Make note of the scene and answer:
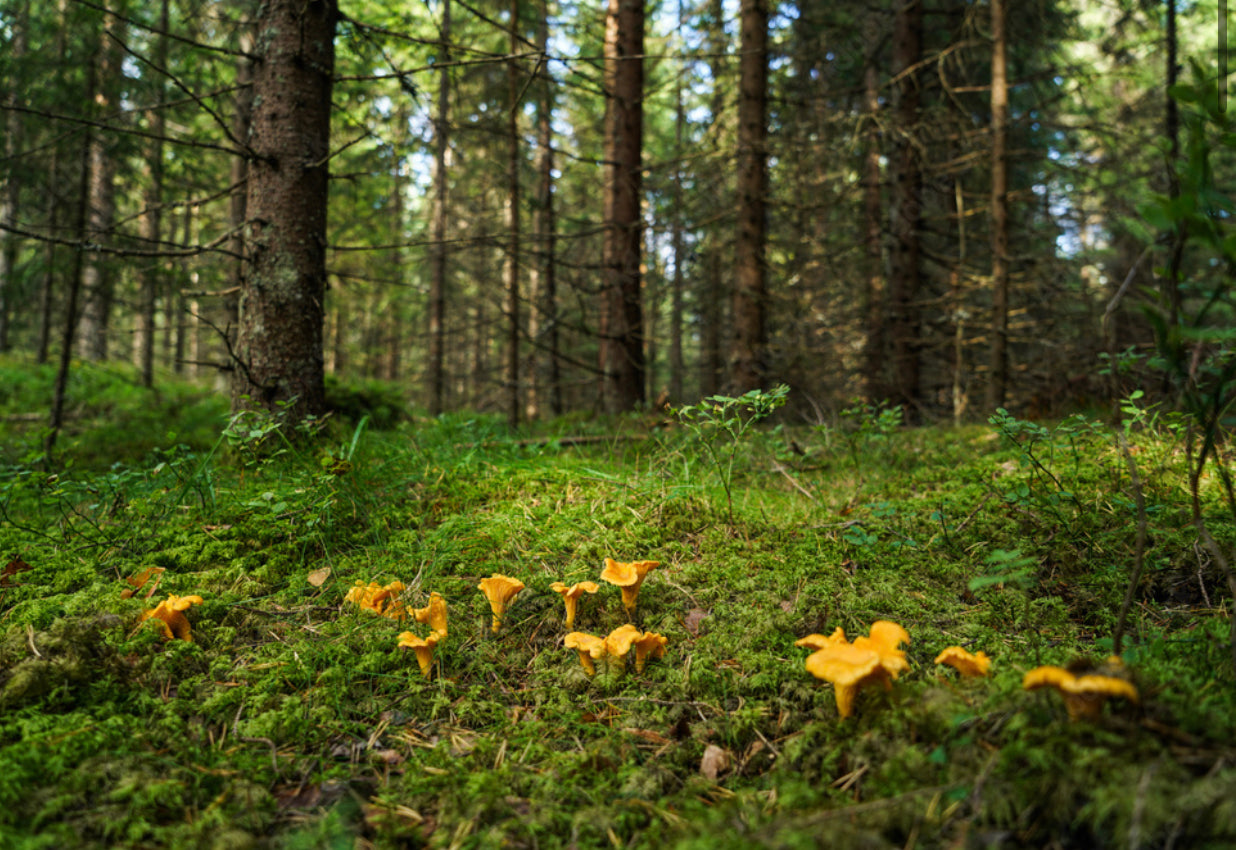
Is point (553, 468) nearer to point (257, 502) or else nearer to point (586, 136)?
point (257, 502)

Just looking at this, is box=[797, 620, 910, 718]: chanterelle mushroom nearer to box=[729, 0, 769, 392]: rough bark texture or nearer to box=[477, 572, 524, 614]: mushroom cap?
box=[477, 572, 524, 614]: mushroom cap

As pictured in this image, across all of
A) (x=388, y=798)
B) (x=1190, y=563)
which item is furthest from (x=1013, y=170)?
(x=388, y=798)

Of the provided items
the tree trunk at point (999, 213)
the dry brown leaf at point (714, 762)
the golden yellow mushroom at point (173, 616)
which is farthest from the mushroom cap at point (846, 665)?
the tree trunk at point (999, 213)

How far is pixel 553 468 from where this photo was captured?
354 cm

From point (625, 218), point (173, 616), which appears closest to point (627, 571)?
point (173, 616)

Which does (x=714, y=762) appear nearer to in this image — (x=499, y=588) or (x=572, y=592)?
(x=572, y=592)

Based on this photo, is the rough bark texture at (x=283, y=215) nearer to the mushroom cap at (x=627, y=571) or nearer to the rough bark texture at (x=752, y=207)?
the mushroom cap at (x=627, y=571)

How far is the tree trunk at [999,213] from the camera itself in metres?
6.88

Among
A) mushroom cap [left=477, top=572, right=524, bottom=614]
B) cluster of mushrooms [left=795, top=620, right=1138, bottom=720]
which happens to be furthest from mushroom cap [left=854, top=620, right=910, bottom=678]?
mushroom cap [left=477, top=572, right=524, bottom=614]

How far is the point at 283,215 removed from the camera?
150 inches

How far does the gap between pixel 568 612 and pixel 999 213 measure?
7332 mm

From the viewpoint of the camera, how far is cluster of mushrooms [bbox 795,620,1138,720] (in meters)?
1.17

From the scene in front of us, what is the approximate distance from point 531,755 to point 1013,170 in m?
14.8

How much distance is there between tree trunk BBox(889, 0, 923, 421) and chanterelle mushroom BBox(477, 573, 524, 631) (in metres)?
8.10
